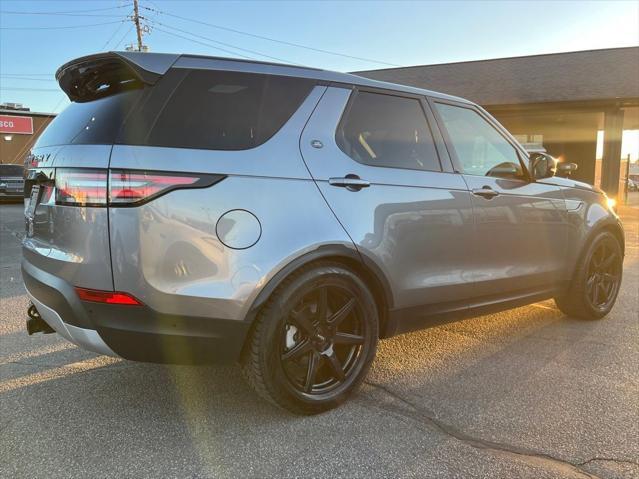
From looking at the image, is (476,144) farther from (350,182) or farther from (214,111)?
(214,111)

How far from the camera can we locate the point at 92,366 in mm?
3381

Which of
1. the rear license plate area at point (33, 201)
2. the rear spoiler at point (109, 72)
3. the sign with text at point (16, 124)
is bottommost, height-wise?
the rear license plate area at point (33, 201)

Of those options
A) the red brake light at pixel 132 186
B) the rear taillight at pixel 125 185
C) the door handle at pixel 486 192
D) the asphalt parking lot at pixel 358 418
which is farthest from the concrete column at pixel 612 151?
the red brake light at pixel 132 186

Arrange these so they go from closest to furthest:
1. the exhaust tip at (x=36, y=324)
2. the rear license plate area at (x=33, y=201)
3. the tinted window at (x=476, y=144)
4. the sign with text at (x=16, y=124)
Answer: the rear license plate area at (x=33, y=201) → the exhaust tip at (x=36, y=324) → the tinted window at (x=476, y=144) → the sign with text at (x=16, y=124)

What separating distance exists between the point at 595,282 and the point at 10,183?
19607 mm

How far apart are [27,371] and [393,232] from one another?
8.21ft

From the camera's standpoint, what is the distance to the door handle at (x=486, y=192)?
339 cm

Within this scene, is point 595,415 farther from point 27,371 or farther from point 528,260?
point 27,371

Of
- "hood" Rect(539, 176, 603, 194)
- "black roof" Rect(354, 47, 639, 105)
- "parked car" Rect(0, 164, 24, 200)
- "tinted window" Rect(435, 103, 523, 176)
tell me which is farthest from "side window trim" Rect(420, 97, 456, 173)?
"parked car" Rect(0, 164, 24, 200)

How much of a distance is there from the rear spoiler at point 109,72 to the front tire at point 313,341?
1.18m

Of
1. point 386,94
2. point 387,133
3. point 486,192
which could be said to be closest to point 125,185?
point 387,133

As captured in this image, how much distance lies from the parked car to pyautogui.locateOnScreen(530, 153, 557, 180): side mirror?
18896mm

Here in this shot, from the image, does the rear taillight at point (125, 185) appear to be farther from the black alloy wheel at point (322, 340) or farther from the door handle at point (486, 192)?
the door handle at point (486, 192)

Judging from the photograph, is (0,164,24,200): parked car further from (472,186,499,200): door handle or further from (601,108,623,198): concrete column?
(601,108,623,198): concrete column
